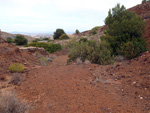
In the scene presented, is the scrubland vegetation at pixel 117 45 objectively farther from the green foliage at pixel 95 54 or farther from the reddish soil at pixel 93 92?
the reddish soil at pixel 93 92

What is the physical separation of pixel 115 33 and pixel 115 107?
9307 mm

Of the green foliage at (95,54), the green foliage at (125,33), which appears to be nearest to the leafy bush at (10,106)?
the green foliage at (95,54)

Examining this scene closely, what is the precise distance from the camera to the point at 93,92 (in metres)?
3.64

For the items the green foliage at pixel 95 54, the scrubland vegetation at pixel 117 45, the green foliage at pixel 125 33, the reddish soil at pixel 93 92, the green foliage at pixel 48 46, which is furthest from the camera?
the green foliage at pixel 48 46

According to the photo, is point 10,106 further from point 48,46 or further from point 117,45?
point 48,46

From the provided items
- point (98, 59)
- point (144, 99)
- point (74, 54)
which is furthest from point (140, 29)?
point (144, 99)

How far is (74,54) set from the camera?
27.7 ft

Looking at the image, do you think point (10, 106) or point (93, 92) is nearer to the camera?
point (10, 106)

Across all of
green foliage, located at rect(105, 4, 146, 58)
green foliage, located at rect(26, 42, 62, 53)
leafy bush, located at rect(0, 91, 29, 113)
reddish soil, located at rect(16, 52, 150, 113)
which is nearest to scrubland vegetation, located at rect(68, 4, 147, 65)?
green foliage, located at rect(105, 4, 146, 58)

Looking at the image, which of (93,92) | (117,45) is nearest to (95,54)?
(117,45)

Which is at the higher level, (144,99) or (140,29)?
(140,29)

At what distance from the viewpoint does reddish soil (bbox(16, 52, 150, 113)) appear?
2894 mm

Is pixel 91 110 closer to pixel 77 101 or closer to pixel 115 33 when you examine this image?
pixel 77 101

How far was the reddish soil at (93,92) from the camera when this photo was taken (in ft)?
9.49
